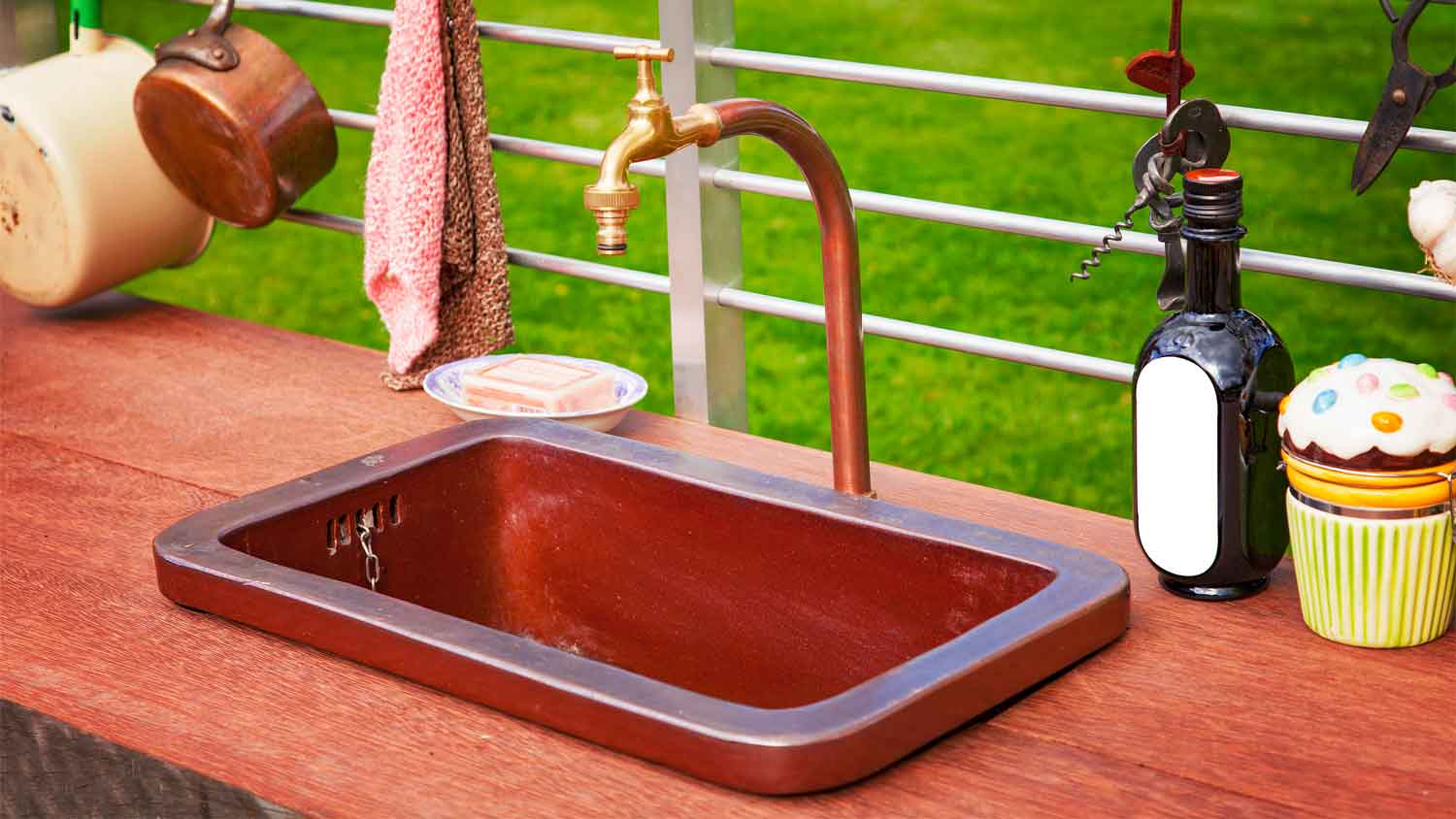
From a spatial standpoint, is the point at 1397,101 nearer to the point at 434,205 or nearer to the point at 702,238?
the point at 702,238

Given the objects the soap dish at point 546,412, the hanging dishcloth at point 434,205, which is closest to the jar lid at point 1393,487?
the soap dish at point 546,412

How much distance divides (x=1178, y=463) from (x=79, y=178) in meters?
1.13

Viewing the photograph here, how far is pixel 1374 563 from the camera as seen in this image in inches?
42.8

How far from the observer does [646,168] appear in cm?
176

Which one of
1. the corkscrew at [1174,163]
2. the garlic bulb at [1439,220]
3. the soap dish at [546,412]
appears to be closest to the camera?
the garlic bulb at [1439,220]

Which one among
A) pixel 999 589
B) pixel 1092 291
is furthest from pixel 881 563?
pixel 1092 291

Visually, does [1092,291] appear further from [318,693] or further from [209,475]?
[318,693]

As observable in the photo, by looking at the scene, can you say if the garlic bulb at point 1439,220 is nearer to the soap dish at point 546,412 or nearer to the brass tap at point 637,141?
the brass tap at point 637,141

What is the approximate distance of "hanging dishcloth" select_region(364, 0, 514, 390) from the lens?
1.60 m

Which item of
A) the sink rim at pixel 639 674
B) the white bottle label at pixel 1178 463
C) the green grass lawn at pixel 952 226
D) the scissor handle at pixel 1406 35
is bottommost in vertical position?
the green grass lawn at pixel 952 226

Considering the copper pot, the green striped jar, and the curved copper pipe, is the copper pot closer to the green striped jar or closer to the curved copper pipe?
the curved copper pipe

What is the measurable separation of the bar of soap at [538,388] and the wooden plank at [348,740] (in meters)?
0.33

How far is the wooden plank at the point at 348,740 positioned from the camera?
98 cm

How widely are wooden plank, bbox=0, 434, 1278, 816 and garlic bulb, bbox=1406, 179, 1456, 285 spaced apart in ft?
1.17
